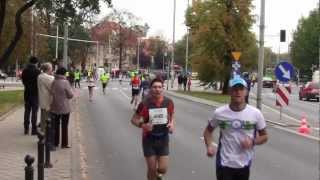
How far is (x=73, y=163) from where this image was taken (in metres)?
12.4

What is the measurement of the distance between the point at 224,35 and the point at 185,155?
131ft

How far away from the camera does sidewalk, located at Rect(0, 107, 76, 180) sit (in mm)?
10909

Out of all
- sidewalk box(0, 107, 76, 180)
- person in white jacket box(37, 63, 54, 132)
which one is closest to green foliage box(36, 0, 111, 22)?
sidewalk box(0, 107, 76, 180)

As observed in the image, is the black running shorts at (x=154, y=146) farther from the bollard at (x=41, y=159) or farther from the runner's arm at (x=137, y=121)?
the bollard at (x=41, y=159)

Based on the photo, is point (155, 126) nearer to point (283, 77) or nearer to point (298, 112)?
point (283, 77)

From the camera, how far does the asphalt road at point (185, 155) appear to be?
11.6 meters

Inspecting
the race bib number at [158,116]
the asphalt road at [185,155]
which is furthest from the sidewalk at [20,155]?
the race bib number at [158,116]

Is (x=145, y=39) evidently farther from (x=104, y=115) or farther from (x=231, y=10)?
(x=104, y=115)

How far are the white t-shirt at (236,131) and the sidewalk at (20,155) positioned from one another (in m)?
4.60

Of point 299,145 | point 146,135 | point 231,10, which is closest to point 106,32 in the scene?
point 231,10

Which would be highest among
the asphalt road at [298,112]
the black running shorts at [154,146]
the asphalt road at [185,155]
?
the black running shorts at [154,146]

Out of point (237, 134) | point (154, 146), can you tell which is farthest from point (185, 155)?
point (237, 134)

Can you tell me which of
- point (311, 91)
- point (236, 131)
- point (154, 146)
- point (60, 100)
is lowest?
point (311, 91)

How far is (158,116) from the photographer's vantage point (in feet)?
28.5
